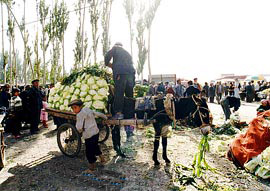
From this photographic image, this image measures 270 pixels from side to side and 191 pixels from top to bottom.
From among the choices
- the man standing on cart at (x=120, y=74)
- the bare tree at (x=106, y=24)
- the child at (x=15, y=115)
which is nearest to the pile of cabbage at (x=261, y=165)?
the man standing on cart at (x=120, y=74)

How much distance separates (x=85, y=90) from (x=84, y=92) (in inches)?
2.3

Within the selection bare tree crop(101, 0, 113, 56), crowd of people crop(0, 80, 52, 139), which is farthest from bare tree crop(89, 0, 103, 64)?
crowd of people crop(0, 80, 52, 139)

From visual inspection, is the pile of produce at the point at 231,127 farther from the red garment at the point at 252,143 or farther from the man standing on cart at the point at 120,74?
the man standing on cart at the point at 120,74

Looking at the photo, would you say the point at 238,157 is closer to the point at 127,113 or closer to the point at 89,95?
the point at 127,113

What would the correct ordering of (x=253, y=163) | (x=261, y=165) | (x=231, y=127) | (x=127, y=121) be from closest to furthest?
(x=261, y=165) → (x=253, y=163) → (x=127, y=121) → (x=231, y=127)

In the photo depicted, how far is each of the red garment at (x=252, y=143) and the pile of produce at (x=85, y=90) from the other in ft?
10.5

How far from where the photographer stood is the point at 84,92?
18.0 ft

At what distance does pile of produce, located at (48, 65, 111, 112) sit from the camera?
5.40 metres

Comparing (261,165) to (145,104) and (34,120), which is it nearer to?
(145,104)

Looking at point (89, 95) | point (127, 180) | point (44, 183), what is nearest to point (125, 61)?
point (89, 95)

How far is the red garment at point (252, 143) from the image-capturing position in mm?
4727

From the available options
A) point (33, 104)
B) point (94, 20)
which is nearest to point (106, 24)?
point (94, 20)

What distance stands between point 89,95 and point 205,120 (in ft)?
9.03

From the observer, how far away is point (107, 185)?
4.14 metres
